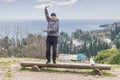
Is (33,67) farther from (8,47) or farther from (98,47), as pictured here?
(98,47)

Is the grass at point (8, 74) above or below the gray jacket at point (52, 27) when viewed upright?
below

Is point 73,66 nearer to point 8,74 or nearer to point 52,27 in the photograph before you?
point 52,27

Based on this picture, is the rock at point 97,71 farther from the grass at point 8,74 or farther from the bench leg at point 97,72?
the grass at point 8,74

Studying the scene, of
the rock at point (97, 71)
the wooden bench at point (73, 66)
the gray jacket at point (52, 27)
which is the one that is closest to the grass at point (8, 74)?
the wooden bench at point (73, 66)

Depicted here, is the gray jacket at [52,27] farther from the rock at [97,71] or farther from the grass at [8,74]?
the grass at [8,74]

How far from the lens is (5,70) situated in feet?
34.6

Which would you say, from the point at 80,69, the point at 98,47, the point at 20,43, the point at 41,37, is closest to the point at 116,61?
the point at 41,37

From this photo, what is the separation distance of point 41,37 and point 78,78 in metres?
29.4

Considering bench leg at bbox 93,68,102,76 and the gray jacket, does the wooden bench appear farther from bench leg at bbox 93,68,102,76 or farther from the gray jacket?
the gray jacket

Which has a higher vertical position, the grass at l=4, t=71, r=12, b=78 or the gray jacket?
the gray jacket

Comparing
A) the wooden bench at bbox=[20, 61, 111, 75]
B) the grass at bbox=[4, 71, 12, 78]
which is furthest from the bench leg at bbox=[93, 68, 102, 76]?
the grass at bbox=[4, 71, 12, 78]

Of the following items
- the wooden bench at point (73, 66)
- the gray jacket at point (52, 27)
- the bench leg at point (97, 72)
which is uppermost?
the gray jacket at point (52, 27)

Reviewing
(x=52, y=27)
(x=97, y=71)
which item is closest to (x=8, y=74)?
(x=52, y=27)

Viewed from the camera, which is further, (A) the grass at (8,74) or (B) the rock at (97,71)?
(B) the rock at (97,71)
